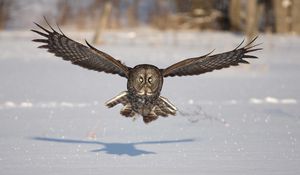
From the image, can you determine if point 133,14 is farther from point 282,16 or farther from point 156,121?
point 156,121

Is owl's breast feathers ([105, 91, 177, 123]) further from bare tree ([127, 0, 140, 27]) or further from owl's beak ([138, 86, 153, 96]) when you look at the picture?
bare tree ([127, 0, 140, 27])

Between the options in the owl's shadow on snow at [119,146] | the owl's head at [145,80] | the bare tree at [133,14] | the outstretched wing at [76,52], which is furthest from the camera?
the bare tree at [133,14]

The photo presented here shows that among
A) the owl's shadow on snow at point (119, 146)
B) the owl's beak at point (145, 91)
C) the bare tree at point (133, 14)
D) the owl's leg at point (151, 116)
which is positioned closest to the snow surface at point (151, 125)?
the owl's shadow on snow at point (119, 146)

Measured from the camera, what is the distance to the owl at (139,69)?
18.9ft

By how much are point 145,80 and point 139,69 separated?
0.32ft

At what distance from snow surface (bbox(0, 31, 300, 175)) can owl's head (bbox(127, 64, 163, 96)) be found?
701 millimetres

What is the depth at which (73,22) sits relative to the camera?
3042 cm

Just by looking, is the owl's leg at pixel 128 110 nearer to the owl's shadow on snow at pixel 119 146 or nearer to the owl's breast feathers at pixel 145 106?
the owl's breast feathers at pixel 145 106

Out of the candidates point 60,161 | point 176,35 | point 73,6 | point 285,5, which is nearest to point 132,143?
point 60,161

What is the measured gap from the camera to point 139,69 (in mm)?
5707

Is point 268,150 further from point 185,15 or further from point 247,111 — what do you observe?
point 185,15

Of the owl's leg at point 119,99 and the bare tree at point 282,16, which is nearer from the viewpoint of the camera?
the owl's leg at point 119,99

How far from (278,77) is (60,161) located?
9993mm

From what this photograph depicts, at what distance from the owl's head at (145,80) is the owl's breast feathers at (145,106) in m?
0.16
